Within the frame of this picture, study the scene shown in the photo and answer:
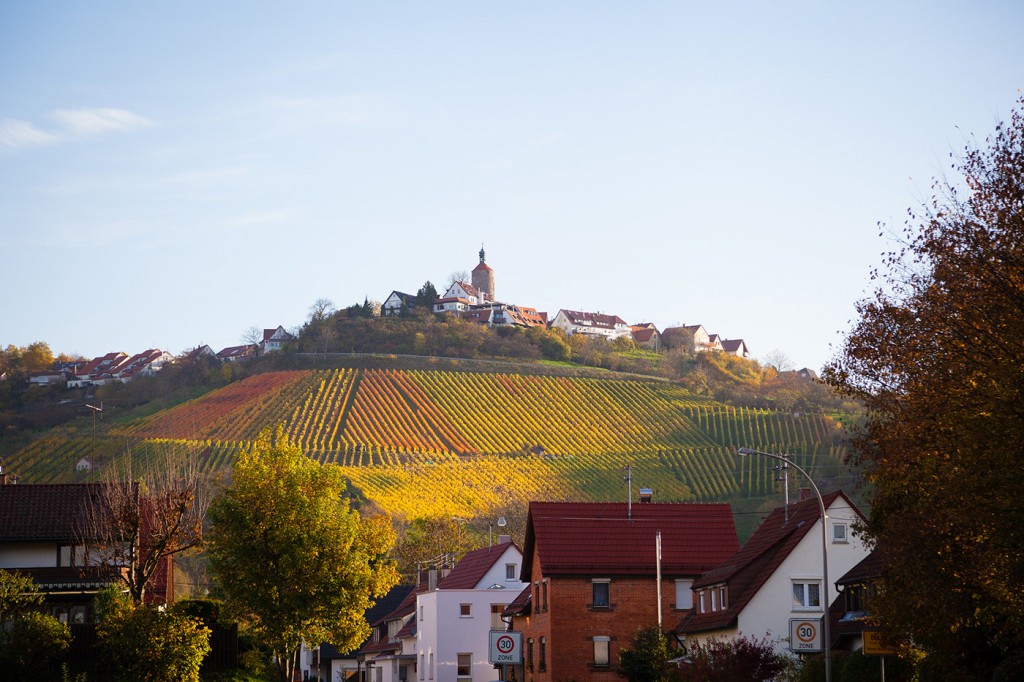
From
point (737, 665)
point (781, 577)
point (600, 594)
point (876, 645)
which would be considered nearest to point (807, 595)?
point (781, 577)

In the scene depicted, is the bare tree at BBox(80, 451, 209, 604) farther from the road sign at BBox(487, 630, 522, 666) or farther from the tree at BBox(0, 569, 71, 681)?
the road sign at BBox(487, 630, 522, 666)

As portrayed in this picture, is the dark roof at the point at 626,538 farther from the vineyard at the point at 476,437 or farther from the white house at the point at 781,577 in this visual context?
the vineyard at the point at 476,437

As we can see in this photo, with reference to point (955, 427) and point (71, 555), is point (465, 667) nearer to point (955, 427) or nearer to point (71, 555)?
point (71, 555)

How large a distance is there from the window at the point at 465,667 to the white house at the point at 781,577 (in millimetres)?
17300

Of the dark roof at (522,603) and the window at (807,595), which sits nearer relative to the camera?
the window at (807,595)

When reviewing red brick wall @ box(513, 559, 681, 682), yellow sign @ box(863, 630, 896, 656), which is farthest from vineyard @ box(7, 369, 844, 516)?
yellow sign @ box(863, 630, 896, 656)

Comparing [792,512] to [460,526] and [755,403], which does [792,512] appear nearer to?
[460,526]

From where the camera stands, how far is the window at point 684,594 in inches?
2034

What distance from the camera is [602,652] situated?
50312mm

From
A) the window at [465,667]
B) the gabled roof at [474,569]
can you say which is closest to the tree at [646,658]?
the window at [465,667]

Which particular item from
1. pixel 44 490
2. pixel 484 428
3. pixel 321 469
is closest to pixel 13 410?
pixel 484 428

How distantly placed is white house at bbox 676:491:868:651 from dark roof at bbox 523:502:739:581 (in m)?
4.14

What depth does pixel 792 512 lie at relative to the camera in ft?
159

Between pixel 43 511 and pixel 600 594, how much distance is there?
2362cm
